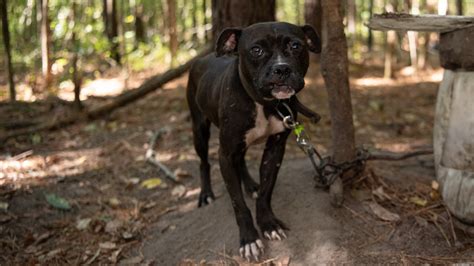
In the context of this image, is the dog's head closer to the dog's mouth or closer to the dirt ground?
the dog's mouth

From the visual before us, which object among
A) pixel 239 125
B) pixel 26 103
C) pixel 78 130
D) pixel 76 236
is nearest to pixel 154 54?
pixel 26 103

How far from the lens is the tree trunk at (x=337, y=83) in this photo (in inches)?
150

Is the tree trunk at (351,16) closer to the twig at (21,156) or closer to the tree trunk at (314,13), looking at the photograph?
the tree trunk at (314,13)

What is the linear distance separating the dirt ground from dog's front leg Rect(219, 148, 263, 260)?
12cm

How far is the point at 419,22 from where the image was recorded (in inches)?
127

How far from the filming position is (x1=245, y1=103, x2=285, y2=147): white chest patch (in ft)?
11.3

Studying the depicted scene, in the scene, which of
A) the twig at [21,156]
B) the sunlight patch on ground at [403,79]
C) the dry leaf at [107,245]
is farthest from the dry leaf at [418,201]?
the sunlight patch on ground at [403,79]

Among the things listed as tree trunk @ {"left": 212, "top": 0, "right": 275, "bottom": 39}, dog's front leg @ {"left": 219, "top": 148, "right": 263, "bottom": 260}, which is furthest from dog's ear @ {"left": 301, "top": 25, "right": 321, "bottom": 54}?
tree trunk @ {"left": 212, "top": 0, "right": 275, "bottom": 39}

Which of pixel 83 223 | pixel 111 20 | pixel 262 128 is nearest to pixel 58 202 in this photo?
pixel 83 223

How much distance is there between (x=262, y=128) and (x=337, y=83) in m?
0.81

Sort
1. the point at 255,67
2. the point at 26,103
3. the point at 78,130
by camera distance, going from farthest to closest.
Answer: the point at 26,103 < the point at 78,130 < the point at 255,67

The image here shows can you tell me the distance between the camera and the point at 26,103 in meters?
8.29

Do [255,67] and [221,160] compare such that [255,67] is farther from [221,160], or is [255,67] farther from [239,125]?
[221,160]

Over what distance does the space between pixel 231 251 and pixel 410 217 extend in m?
1.40
